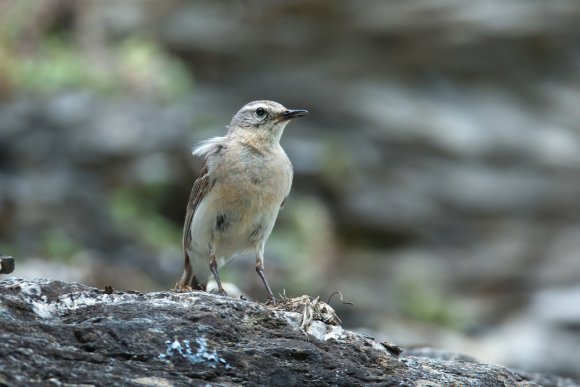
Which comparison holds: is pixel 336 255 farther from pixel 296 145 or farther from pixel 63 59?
pixel 63 59

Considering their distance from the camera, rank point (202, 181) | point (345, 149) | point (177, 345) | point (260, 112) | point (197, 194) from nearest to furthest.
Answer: point (177, 345) → point (202, 181) → point (197, 194) → point (260, 112) → point (345, 149)

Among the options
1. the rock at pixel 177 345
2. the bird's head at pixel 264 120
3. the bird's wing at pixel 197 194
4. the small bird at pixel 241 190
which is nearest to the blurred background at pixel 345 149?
the bird's wing at pixel 197 194

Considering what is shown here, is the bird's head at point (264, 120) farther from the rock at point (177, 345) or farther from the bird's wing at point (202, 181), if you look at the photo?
the rock at point (177, 345)

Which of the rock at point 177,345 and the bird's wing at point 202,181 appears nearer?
the rock at point 177,345

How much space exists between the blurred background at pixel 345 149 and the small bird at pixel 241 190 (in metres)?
5.25

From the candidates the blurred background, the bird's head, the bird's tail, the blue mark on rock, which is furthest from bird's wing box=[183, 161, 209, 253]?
the blurred background

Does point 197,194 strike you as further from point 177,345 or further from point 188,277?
point 177,345

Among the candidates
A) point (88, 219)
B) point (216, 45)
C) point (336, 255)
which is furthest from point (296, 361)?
point (216, 45)

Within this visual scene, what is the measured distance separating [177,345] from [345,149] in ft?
52.3

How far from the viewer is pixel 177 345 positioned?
489 centimetres

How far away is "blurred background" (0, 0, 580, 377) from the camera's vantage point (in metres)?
16.2

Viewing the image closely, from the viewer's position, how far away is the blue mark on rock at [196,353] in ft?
15.9

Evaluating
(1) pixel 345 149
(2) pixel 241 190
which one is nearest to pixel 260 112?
(2) pixel 241 190

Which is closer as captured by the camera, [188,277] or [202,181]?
[202,181]
